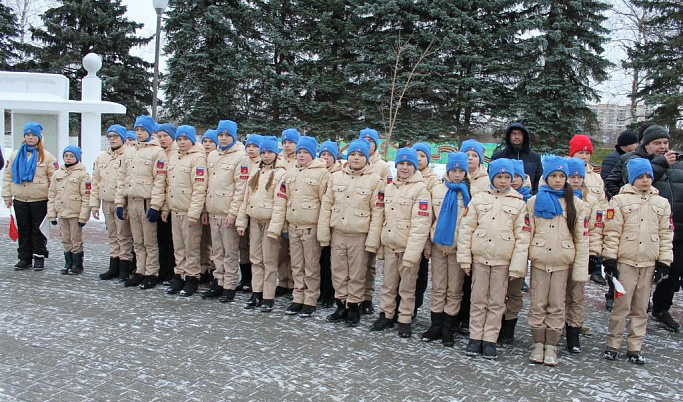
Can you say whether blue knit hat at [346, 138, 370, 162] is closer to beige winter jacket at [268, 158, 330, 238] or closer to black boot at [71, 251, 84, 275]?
beige winter jacket at [268, 158, 330, 238]

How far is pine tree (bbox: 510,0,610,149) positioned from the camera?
23.0m

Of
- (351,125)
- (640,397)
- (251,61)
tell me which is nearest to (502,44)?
(351,125)

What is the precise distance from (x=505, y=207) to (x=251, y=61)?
21891 millimetres

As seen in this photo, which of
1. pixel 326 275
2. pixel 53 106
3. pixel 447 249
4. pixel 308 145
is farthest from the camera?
pixel 53 106

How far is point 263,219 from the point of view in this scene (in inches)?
267

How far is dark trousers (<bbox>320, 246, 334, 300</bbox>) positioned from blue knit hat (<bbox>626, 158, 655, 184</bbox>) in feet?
11.0

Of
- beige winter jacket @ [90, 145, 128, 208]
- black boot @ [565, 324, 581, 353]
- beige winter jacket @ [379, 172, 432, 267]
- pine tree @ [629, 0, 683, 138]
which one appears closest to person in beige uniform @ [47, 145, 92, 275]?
beige winter jacket @ [90, 145, 128, 208]

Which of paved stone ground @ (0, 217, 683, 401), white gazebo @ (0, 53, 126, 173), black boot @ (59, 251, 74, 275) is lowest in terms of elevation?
paved stone ground @ (0, 217, 683, 401)

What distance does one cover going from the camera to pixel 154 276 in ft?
25.3

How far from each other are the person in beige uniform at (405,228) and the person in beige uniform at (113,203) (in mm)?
3750

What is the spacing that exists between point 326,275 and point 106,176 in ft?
11.0

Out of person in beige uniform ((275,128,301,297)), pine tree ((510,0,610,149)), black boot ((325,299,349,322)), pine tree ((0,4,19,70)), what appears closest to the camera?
black boot ((325,299,349,322))

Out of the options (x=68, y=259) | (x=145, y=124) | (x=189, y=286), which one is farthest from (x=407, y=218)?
(x=68, y=259)

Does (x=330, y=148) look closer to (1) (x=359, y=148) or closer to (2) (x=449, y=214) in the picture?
(1) (x=359, y=148)
